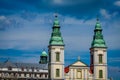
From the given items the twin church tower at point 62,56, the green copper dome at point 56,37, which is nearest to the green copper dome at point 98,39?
the twin church tower at point 62,56

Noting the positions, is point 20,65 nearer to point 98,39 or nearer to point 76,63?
point 76,63

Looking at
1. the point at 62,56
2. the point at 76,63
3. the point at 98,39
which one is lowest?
the point at 76,63

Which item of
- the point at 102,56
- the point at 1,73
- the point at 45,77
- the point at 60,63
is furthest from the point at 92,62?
the point at 1,73

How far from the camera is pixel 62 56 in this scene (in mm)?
104188

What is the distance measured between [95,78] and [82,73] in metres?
4.28

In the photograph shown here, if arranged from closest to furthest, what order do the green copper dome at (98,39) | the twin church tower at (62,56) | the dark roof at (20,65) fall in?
the twin church tower at (62,56) → the green copper dome at (98,39) → the dark roof at (20,65)

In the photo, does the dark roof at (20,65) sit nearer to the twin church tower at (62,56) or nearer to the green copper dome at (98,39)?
the twin church tower at (62,56)

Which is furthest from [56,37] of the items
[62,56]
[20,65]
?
[20,65]

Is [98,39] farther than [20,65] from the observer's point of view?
No

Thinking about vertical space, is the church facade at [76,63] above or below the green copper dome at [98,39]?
below

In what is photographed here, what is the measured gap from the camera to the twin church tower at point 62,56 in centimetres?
10388

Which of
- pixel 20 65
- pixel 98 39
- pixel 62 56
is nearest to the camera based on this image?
pixel 62 56

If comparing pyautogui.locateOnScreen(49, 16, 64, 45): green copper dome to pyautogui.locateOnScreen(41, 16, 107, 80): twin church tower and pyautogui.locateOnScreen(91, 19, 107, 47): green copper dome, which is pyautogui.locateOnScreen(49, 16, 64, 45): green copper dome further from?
pyautogui.locateOnScreen(91, 19, 107, 47): green copper dome

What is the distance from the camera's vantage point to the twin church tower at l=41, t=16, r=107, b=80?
341 ft
